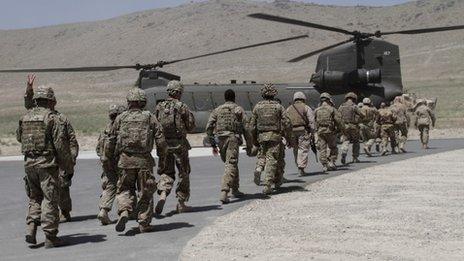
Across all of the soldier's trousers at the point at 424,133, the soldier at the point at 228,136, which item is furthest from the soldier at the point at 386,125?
the soldier at the point at 228,136

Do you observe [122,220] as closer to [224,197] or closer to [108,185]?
[108,185]

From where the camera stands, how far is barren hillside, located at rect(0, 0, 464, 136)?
81562mm

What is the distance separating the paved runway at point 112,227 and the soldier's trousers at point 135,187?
1.02 ft

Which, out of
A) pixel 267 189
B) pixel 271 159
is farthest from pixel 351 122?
pixel 267 189

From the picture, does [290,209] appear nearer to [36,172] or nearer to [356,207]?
[356,207]

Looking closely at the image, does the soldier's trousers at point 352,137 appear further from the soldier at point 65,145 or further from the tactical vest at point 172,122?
the soldier at point 65,145

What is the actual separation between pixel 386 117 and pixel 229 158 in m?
9.59

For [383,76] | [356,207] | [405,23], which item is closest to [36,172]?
[356,207]

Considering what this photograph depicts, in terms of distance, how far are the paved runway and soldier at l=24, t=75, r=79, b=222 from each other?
0.87 feet

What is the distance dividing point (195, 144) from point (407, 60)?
209 ft

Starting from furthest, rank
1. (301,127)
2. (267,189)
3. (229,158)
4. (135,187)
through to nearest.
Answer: (301,127) → (267,189) → (229,158) → (135,187)

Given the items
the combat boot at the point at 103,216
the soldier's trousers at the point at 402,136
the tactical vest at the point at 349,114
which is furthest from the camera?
the soldier's trousers at the point at 402,136

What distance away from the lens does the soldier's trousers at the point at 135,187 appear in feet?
25.8

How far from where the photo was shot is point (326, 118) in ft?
47.2
